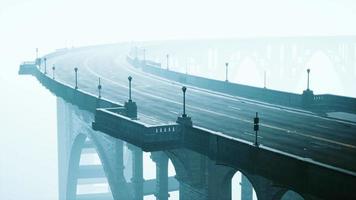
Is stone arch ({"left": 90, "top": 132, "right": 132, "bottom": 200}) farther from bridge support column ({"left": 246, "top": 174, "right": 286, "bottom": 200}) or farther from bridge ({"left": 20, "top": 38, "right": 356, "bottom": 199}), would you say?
bridge support column ({"left": 246, "top": 174, "right": 286, "bottom": 200})

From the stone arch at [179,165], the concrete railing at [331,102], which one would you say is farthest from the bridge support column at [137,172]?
the stone arch at [179,165]

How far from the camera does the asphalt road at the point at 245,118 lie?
3588 cm

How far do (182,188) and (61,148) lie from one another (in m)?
66.4

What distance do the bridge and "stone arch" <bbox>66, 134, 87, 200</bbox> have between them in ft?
10.1

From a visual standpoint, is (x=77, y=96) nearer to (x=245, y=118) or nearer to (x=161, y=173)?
(x=161, y=173)

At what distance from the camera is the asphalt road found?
3588 centimetres

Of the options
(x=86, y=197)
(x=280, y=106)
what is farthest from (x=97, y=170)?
(x=280, y=106)

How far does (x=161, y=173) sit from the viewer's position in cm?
5331

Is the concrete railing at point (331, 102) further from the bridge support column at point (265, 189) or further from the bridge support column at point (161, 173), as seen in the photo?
the bridge support column at point (265, 189)

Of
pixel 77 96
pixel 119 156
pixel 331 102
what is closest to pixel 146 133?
pixel 331 102

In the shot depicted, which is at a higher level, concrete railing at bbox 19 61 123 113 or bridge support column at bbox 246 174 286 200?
concrete railing at bbox 19 61 123 113

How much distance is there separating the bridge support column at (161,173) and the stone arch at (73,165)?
33779 millimetres

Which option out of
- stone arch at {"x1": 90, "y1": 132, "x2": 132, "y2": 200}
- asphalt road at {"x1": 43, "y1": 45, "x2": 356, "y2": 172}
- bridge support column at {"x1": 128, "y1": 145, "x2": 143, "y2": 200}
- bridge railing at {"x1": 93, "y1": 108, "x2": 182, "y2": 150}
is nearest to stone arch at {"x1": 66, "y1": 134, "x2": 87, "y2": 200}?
asphalt road at {"x1": 43, "y1": 45, "x2": 356, "y2": 172}

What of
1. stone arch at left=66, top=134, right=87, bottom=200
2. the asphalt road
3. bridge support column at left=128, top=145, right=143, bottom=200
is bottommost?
stone arch at left=66, top=134, right=87, bottom=200
